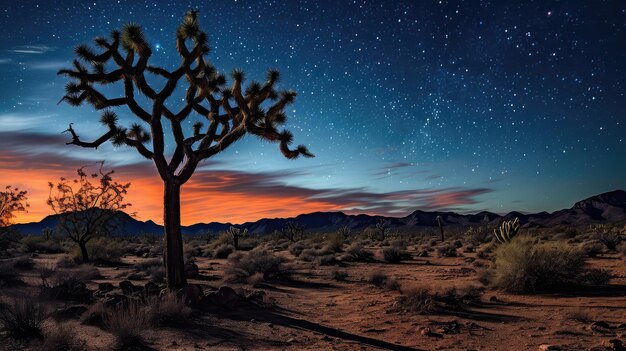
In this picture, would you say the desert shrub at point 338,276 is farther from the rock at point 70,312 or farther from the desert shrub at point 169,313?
the rock at point 70,312

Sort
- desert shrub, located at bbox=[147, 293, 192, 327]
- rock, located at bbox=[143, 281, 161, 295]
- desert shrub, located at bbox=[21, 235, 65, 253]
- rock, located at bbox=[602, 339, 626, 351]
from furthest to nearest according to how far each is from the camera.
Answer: desert shrub, located at bbox=[21, 235, 65, 253] < rock, located at bbox=[143, 281, 161, 295] < desert shrub, located at bbox=[147, 293, 192, 327] < rock, located at bbox=[602, 339, 626, 351]

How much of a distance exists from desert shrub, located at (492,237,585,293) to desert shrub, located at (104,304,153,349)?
967 cm

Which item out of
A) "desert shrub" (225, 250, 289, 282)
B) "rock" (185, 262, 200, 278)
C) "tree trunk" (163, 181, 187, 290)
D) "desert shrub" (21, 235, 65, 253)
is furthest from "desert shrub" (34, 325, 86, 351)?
"desert shrub" (21, 235, 65, 253)

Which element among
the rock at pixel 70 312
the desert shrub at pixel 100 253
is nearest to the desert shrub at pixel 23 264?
the desert shrub at pixel 100 253

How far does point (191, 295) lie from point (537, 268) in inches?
374

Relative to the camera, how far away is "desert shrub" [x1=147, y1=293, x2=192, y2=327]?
8555mm

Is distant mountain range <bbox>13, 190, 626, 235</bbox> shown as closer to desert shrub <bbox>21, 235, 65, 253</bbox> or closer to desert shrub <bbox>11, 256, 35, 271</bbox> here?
desert shrub <bbox>21, 235, 65, 253</bbox>

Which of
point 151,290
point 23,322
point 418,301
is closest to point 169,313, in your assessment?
point 23,322

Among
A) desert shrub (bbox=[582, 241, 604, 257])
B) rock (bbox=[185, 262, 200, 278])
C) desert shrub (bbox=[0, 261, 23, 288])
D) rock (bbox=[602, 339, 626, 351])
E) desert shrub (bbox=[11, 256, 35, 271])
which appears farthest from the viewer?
desert shrub (bbox=[582, 241, 604, 257])

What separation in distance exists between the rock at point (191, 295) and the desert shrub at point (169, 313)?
1.01 metres

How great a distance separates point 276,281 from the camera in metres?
16.4

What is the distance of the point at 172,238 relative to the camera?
11867 millimetres

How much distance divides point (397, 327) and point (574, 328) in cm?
329

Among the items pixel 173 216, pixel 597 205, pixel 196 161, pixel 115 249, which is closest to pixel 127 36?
pixel 196 161
